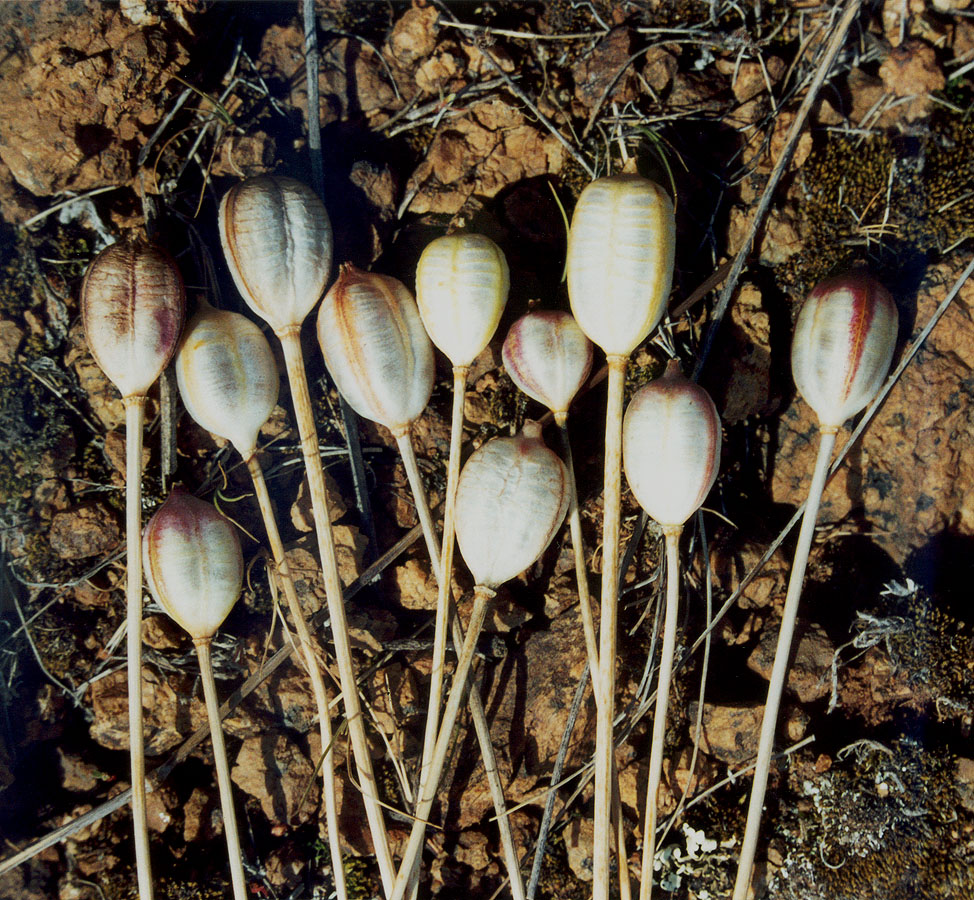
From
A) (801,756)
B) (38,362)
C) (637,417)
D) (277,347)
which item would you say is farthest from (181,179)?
(801,756)

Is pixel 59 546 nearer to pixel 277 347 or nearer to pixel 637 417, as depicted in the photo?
pixel 277 347

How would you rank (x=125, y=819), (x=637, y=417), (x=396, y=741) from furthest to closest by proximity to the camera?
(x=125, y=819)
(x=396, y=741)
(x=637, y=417)

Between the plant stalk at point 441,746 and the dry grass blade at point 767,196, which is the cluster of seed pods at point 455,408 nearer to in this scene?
the plant stalk at point 441,746

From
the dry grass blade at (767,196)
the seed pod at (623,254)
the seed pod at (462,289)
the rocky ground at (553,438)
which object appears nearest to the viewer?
the seed pod at (623,254)

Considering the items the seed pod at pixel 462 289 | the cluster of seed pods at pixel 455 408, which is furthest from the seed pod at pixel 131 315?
the seed pod at pixel 462 289

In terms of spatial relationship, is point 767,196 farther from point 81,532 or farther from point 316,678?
point 81,532

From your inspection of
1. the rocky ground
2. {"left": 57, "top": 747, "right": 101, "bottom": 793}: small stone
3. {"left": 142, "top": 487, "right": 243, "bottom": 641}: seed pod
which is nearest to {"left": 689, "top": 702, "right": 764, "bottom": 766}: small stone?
the rocky ground
